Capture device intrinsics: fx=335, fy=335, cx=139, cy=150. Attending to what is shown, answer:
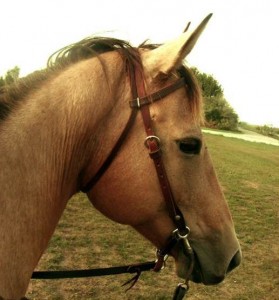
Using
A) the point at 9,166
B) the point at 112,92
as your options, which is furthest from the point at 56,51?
the point at 9,166

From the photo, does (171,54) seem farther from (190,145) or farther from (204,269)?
(204,269)

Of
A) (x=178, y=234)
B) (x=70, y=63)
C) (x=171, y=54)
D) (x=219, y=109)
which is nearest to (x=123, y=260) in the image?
(x=178, y=234)

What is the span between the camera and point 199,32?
5.69 feet

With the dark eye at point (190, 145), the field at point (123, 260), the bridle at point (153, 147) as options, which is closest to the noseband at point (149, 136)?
the bridle at point (153, 147)

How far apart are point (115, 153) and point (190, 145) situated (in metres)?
0.44

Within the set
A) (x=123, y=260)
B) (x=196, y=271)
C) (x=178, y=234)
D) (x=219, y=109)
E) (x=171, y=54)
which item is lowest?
(x=123, y=260)

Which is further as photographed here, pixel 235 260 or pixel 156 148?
pixel 235 260

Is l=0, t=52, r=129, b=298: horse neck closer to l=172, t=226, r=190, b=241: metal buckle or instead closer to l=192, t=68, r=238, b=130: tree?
l=172, t=226, r=190, b=241: metal buckle

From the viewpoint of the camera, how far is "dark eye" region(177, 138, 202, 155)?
194cm

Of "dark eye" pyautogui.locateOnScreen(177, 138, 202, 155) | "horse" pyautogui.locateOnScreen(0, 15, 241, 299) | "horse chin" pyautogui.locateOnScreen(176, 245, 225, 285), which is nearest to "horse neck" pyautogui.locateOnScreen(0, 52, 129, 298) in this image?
"horse" pyautogui.locateOnScreen(0, 15, 241, 299)

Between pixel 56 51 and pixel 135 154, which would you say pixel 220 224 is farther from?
pixel 56 51

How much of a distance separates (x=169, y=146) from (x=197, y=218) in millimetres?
500

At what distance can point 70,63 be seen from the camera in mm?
2098

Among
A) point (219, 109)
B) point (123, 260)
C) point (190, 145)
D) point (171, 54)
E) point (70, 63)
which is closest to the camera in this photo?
point (171, 54)
